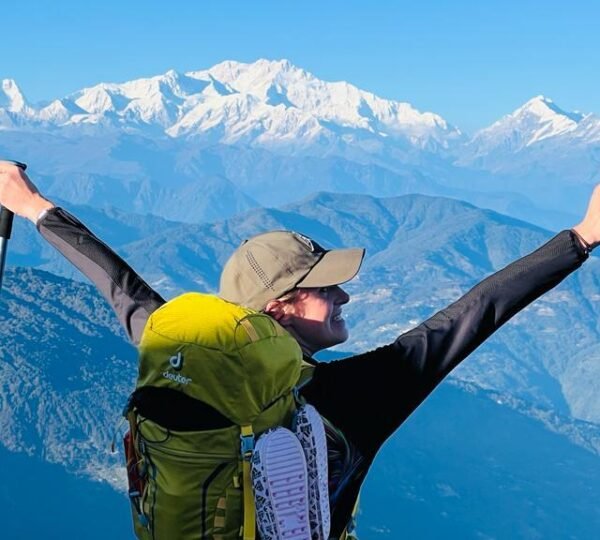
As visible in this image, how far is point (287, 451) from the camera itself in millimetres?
2803

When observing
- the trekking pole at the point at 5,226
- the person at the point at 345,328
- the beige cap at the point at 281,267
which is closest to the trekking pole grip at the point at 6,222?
the trekking pole at the point at 5,226

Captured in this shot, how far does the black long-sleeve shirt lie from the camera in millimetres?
3406

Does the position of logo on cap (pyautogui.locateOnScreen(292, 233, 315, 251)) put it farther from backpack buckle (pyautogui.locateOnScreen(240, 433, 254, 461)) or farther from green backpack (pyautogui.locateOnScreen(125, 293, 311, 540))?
backpack buckle (pyautogui.locateOnScreen(240, 433, 254, 461))

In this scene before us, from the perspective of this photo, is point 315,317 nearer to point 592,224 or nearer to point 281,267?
point 281,267

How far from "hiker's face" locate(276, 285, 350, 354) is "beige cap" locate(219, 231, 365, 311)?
0.09 m

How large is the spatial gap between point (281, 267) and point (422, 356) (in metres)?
0.69

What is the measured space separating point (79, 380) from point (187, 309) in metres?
202

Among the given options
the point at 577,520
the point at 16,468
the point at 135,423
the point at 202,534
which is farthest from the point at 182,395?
the point at 577,520

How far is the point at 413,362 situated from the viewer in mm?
3525

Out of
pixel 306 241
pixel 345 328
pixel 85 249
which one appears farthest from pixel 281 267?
pixel 85 249

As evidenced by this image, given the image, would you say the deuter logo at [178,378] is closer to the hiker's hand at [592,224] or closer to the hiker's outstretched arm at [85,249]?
the hiker's outstretched arm at [85,249]

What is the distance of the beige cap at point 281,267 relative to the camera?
3.42m

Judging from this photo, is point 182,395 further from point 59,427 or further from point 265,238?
point 59,427

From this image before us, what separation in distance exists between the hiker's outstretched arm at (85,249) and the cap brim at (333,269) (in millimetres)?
1089
